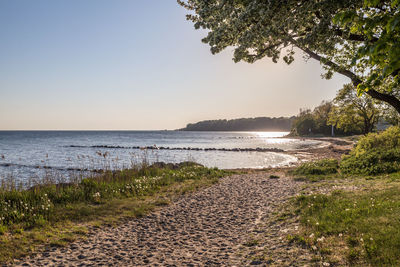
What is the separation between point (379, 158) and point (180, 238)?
15.2 m

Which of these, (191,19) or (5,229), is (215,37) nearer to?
(191,19)

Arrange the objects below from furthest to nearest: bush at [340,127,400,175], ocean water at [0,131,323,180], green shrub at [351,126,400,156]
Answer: ocean water at [0,131,323,180]
green shrub at [351,126,400,156]
bush at [340,127,400,175]

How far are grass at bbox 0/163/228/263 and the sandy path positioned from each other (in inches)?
25.6

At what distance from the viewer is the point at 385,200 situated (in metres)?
8.66

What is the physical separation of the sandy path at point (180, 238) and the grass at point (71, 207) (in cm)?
65

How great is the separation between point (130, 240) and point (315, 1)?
31.9ft

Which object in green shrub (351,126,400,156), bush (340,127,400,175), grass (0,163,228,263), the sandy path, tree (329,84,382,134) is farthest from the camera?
tree (329,84,382,134)

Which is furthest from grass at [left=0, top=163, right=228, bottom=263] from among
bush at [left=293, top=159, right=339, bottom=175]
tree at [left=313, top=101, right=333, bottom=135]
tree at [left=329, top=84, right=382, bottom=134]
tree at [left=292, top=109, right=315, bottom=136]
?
tree at [left=292, top=109, right=315, bottom=136]

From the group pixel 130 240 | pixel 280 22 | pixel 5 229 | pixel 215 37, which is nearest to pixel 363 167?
pixel 280 22

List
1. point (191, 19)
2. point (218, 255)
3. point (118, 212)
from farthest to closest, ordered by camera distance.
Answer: point (191, 19) < point (118, 212) < point (218, 255)

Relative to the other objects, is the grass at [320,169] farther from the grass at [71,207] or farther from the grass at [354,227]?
the grass at [354,227]

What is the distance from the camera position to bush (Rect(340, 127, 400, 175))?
1563 cm

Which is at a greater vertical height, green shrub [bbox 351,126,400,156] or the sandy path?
green shrub [bbox 351,126,400,156]

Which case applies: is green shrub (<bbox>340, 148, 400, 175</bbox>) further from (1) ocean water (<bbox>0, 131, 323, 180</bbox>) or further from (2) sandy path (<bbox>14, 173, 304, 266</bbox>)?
(1) ocean water (<bbox>0, 131, 323, 180</bbox>)
